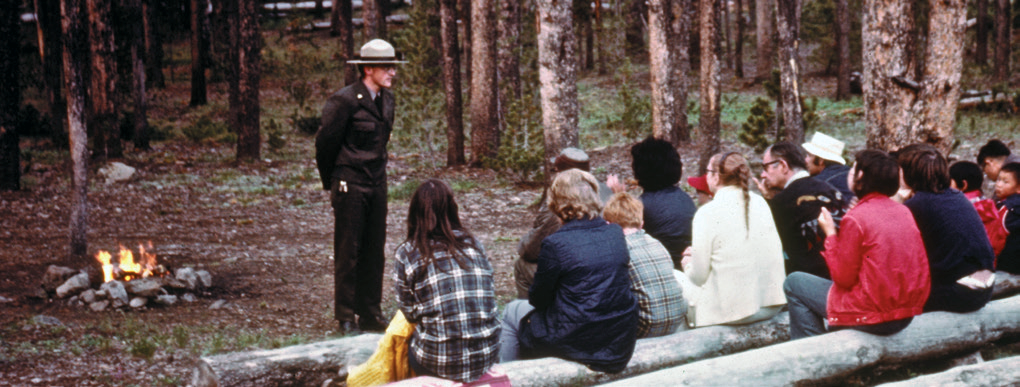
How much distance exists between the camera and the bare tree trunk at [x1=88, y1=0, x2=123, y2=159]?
15805 mm

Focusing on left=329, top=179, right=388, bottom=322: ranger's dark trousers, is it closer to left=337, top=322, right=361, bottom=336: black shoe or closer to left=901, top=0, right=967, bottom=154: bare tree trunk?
left=337, top=322, right=361, bottom=336: black shoe

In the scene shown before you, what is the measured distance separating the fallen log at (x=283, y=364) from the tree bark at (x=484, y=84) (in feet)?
31.2

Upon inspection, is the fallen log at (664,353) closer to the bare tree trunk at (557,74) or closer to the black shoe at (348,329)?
the black shoe at (348,329)

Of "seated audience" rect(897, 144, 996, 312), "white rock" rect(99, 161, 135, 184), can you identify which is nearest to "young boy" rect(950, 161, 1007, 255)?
"seated audience" rect(897, 144, 996, 312)

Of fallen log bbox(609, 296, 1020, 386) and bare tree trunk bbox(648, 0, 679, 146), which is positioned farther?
bare tree trunk bbox(648, 0, 679, 146)

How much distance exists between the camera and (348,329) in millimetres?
6457

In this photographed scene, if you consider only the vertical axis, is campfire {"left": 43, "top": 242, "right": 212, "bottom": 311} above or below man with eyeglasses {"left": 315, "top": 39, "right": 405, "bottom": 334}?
below

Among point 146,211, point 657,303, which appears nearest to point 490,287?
point 657,303

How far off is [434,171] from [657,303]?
10251mm

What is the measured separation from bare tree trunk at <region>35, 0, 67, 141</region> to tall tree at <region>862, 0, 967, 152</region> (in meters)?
15.6

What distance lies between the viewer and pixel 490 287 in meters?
4.27

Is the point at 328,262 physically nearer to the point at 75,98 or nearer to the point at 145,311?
the point at 145,311

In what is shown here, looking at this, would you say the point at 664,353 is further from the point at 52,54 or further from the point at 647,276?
the point at 52,54

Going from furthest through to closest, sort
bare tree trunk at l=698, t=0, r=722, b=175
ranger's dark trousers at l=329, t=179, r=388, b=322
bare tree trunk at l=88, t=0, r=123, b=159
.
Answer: bare tree trunk at l=88, t=0, r=123, b=159 < bare tree trunk at l=698, t=0, r=722, b=175 < ranger's dark trousers at l=329, t=179, r=388, b=322
